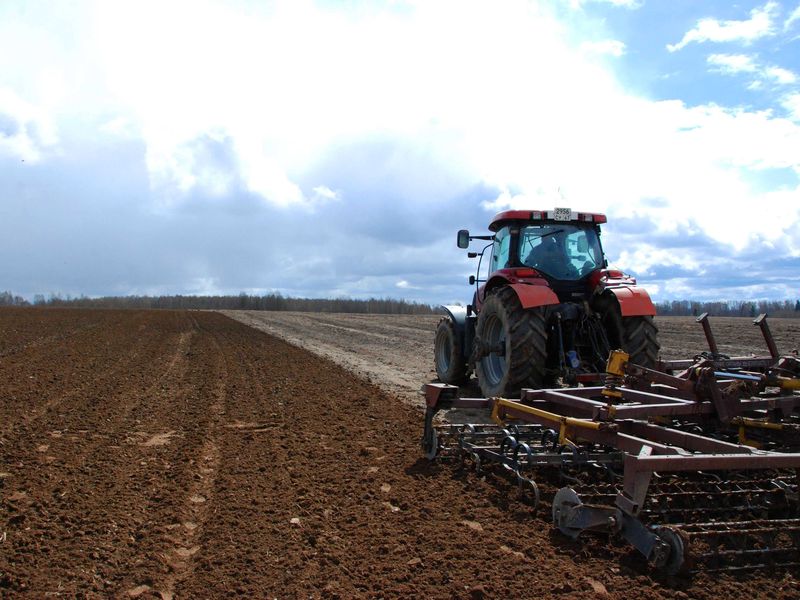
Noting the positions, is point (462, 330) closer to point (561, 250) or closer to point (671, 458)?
point (561, 250)

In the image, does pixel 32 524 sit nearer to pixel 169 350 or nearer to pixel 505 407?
pixel 505 407

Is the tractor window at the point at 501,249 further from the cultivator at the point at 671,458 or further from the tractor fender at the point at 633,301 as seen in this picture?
the cultivator at the point at 671,458

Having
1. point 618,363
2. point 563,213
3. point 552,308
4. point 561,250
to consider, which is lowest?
point 618,363

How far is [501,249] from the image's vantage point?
7.93 m

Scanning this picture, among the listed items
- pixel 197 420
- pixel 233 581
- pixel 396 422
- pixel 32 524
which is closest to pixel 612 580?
pixel 233 581

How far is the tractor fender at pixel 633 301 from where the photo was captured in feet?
21.8

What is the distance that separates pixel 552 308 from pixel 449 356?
2377mm

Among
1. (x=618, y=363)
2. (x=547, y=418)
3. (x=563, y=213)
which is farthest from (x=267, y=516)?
(x=563, y=213)

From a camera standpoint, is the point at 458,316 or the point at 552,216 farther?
the point at 458,316

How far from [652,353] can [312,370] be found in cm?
606

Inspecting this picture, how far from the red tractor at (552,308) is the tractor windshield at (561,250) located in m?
0.01

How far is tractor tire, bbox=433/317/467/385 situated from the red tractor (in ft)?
2.92

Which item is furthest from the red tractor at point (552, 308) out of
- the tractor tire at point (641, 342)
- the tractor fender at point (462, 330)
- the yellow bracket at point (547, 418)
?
the yellow bracket at point (547, 418)

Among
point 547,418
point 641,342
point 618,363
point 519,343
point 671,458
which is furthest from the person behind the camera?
point 641,342
